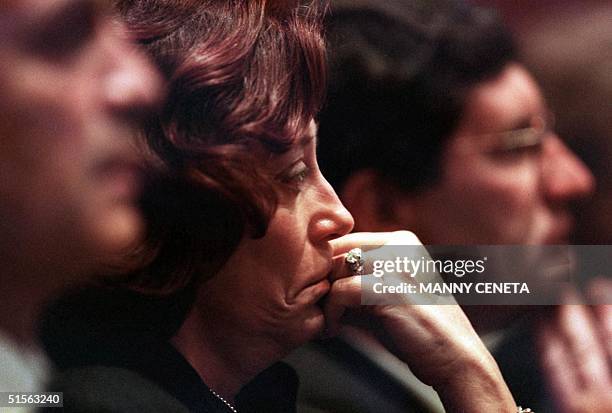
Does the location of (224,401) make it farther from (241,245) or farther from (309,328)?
(241,245)

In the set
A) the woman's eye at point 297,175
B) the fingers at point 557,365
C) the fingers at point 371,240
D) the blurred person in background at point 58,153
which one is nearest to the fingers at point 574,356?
the fingers at point 557,365

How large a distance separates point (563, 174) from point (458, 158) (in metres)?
0.29

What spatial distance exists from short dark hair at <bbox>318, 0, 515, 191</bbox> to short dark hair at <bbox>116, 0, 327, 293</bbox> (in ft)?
0.35

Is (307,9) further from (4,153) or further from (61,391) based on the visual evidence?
(61,391)

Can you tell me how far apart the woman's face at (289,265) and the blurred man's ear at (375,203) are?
0.04 m

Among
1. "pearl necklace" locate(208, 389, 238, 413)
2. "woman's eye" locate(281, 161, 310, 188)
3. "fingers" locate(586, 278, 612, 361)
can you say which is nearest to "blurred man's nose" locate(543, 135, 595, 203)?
"fingers" locate(586, 278, 612, 361)

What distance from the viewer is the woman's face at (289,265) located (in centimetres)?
217

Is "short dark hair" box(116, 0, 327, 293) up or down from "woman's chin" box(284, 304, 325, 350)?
up

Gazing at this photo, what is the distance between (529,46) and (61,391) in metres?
1.60

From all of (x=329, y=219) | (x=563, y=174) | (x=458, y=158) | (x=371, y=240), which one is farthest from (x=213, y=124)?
(x=563, y=174)

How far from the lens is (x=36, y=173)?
7.39 feet

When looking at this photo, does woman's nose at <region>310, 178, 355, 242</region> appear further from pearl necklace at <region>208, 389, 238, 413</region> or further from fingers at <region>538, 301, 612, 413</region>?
fingers at <region>538, 301, 612, 413</region>

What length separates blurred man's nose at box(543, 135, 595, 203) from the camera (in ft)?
7.25

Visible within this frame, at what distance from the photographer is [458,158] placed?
2213mm
